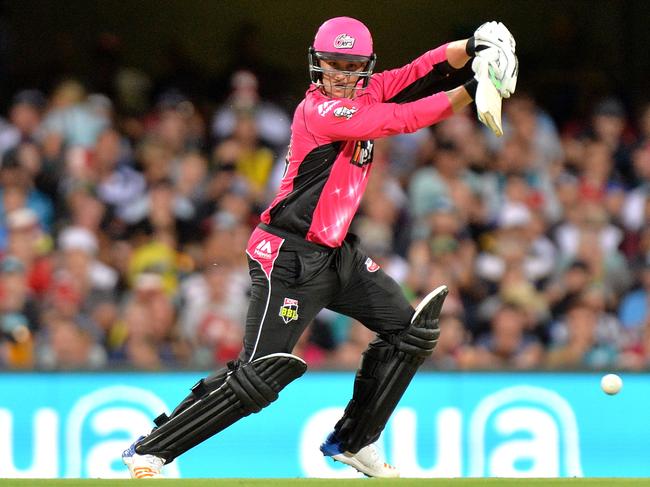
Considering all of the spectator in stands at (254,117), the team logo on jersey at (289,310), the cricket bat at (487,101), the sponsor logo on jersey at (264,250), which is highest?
the spectator in stands at (254,117)

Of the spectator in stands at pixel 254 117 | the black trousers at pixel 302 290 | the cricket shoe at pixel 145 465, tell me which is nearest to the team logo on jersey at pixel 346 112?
the black trousers at pixel 302 290

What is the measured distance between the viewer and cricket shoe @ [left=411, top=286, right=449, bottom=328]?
19.2 ft

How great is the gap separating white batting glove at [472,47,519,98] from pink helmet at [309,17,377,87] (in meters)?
0.51

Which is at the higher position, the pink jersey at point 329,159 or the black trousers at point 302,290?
the pink jersey at point 329,159

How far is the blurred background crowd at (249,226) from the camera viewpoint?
8406mm

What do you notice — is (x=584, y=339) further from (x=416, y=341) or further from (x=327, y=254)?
(x=327, y=254)

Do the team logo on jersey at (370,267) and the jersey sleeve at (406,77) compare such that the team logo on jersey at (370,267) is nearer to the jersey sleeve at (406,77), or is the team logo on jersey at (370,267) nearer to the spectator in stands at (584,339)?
the jersey sleeve at (406,77)

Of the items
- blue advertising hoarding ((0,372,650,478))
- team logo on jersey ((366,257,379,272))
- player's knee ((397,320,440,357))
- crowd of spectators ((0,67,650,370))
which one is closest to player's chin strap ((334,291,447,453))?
player's knee ((397,320,440,357))

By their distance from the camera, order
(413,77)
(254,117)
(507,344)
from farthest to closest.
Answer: (254,117) → (507,344) → (413,77)

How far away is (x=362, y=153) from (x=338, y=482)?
4.80ft

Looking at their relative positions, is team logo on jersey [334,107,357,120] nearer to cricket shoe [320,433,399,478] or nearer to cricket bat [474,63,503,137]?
cricket bat [474,63,503,137]

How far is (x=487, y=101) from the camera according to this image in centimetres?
527

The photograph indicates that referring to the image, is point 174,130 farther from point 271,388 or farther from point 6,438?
point 271,388

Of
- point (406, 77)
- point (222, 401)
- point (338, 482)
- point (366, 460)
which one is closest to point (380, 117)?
point (406, 77)
